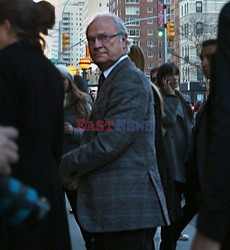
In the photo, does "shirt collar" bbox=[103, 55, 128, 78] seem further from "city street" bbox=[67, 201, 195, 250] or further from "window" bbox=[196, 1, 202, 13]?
"window" bbox=[196, 1, 202, 13]

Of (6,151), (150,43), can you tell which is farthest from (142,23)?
(6,151)

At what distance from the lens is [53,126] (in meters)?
3.04

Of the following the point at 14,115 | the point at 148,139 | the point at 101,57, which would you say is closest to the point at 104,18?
the point at 101,57

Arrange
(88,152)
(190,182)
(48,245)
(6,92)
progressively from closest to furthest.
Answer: (190,182), (6,92), (48,245), (88,152)

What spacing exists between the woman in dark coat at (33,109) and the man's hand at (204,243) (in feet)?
2.97

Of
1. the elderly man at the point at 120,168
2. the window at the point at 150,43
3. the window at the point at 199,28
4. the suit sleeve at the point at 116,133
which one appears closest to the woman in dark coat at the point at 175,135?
the elderly man at the point at 120,168

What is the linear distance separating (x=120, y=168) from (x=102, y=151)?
16cm

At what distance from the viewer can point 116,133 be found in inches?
136

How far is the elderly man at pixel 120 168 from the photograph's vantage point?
348cm

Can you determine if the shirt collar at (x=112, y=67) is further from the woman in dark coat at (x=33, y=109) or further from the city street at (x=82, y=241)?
the city street at (x=82, y=241)

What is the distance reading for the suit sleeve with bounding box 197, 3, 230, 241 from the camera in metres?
1.94

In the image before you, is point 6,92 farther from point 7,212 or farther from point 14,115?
point 7,212

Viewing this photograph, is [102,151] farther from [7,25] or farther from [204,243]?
[204,243]

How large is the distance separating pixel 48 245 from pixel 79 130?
9.49 ft
